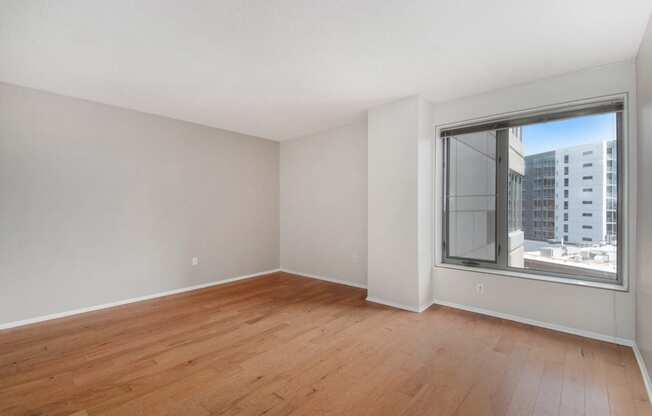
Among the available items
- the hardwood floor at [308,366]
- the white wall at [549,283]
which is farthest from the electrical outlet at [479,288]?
the hardwood floor at [308,366]

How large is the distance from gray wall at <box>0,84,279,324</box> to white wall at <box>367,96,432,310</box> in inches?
95.5

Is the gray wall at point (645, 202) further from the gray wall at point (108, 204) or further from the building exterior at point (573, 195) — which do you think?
the gray wall at point (108, 204)

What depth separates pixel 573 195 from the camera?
301 centimetres

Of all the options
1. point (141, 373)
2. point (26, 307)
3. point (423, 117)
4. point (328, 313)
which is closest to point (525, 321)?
point (328, 313)

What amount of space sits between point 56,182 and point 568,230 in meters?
5.55

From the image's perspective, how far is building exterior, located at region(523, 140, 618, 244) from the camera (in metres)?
2.79

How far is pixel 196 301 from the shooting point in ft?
12.7

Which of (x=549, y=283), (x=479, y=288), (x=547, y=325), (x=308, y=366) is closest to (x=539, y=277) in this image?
(x=549, y=283)

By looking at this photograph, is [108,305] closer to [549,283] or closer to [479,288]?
[479,288]

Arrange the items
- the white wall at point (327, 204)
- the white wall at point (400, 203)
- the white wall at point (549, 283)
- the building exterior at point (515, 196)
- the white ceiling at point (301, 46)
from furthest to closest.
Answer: the white wall at point (327, 204)
the white wall at point (400, 203)
the building exterior at point (515, 196)
the white wall at point (549, 283)
the white ceiling at point (301, 46)

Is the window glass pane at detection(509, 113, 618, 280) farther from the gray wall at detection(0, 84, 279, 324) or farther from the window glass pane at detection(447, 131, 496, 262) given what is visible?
the gray wall at detection(0, 84, 279, 324)

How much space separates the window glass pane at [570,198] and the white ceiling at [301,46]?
2.11ft

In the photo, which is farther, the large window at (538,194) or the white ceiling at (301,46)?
the large window at (538,194)

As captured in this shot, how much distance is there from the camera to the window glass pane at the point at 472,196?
350 cm
